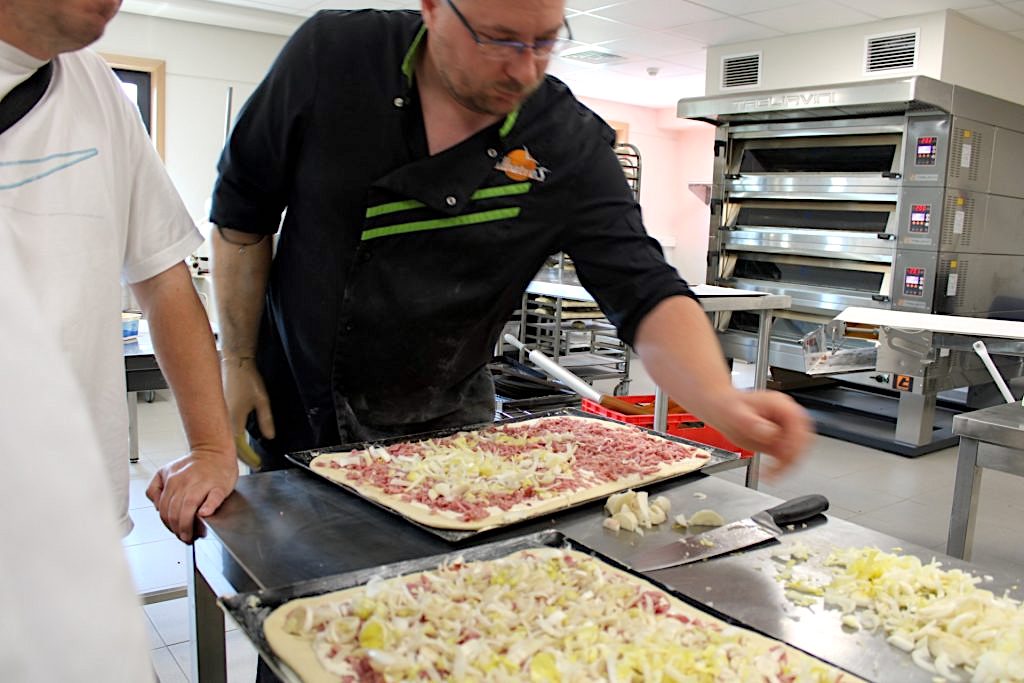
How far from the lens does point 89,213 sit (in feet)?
3.48

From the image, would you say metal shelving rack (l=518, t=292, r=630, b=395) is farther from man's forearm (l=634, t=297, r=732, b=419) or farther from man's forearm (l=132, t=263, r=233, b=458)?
man's forearm (l=132, t=263, r=233, b=458)

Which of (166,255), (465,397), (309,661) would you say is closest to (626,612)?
(309,661)

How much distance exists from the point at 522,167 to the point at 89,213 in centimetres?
71

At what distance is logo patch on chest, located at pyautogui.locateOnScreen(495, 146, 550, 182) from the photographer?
56.6 inches

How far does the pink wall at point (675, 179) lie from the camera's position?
10.3 meters

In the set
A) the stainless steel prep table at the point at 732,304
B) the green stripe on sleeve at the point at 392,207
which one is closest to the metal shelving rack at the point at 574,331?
the stainless steel prep table at the point at 732,304

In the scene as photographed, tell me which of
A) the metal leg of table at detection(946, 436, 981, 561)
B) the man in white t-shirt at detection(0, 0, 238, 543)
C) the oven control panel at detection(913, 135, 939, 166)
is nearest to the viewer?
the man in white t-shirt at detection(0, 0, 238, 543)

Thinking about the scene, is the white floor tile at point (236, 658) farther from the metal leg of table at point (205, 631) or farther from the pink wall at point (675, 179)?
the pink wall at point (675, 179)

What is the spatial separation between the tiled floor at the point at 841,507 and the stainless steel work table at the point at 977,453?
48 centimetres

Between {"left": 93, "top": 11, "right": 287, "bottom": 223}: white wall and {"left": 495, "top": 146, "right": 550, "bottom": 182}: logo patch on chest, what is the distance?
5267 mm

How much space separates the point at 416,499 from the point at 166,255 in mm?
545

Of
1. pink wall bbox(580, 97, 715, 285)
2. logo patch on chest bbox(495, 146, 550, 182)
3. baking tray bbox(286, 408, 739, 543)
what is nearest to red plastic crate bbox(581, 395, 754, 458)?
baking tray bbox(286, 408, 739, 543)

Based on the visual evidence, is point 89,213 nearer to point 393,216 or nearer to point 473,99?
point 393,216

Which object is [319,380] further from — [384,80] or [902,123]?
[902,123]
